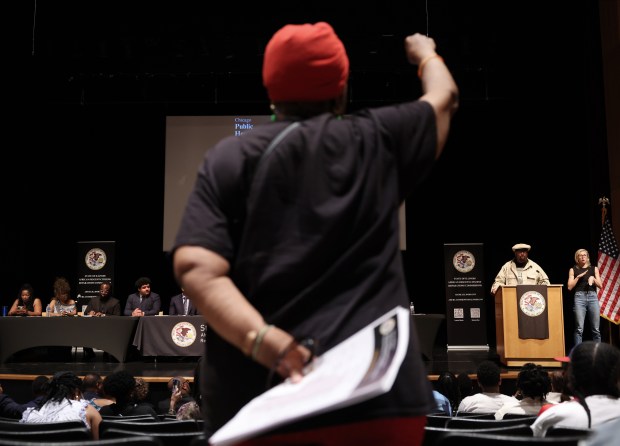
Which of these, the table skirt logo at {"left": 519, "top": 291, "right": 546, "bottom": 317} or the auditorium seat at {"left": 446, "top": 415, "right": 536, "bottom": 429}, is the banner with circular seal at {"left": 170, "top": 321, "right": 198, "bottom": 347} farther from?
the auditorium seat at {"left": 446, "top": 415, "right": 536, "bottom": 429}

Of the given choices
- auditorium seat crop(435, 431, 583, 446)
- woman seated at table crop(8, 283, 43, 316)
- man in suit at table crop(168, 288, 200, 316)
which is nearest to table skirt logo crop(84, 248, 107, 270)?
woman seated at table crop(8, 283, 43, 316)

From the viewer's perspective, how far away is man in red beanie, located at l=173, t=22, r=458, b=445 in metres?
1.13

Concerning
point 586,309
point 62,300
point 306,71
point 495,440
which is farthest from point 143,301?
point 306,71

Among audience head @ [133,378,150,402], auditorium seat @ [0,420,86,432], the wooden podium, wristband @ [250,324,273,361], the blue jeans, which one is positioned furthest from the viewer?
the blue jeans

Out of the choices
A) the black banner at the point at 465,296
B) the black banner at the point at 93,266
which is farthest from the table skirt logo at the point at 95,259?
the black banner at the point at 465,296

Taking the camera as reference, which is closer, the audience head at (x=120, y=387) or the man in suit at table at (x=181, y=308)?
the audience head at (x=120, y=387)

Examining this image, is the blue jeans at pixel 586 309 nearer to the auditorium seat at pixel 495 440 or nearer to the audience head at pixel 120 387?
the audience head at pixel 120 387

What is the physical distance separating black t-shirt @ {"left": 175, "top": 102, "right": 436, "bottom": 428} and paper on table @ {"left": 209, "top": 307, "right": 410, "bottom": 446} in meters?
0.06

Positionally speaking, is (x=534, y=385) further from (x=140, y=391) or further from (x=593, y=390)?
(x=140, y=391)

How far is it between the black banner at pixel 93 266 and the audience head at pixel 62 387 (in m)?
7.74

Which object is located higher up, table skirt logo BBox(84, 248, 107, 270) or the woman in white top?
table skirt logo BBox(84, 248, 107, 270)

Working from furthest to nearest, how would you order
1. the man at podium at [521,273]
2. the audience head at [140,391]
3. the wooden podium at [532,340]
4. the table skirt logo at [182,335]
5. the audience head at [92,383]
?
the table skirt logo at [182,335], the man at podium at [521,273], the wooden podium at [532,340], the audience head at [92,383], the audience head at [140,391]

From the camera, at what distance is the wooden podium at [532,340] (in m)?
8.91

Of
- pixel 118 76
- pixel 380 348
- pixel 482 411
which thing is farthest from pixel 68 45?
pixel 380 348
